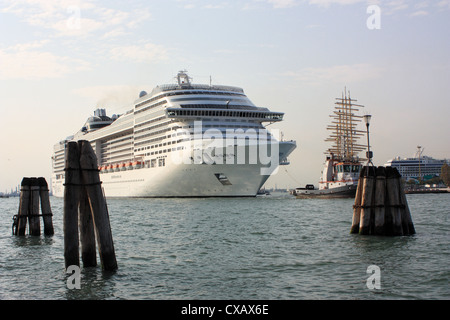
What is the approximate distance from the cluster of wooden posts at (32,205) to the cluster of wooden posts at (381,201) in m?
13.7

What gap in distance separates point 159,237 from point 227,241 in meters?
3.59

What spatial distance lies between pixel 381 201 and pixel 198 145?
37.0m

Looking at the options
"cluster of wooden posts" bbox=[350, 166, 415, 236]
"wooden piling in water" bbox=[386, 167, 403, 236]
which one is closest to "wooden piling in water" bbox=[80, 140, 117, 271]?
"cluster of wooden posts" bbox=[350, 166, 415, 236]

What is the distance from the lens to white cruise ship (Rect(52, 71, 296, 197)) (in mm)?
54959

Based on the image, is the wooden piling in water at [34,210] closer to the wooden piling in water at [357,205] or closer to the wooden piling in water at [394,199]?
the wooden piling in water at [357,205]

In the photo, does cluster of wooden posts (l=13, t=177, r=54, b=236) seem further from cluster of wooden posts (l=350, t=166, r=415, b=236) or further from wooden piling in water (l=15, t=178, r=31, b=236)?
cluster of wooden posts (l=350, t=166, r=415, b=236)

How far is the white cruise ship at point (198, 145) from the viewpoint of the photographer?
180 ft

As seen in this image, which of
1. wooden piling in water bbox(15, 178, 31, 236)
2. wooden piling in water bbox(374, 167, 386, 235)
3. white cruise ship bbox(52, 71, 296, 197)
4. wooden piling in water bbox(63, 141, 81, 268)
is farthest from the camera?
white cruise ship bbox(52, 71, 296, 197)

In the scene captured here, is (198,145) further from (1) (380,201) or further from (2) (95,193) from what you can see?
(2) (95,193)

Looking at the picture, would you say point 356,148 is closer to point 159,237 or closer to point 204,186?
A: point 204,186

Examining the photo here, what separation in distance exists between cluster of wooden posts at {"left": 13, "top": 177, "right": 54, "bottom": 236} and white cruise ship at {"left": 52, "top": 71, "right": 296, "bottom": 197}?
3129cm

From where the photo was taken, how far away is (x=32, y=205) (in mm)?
23203
